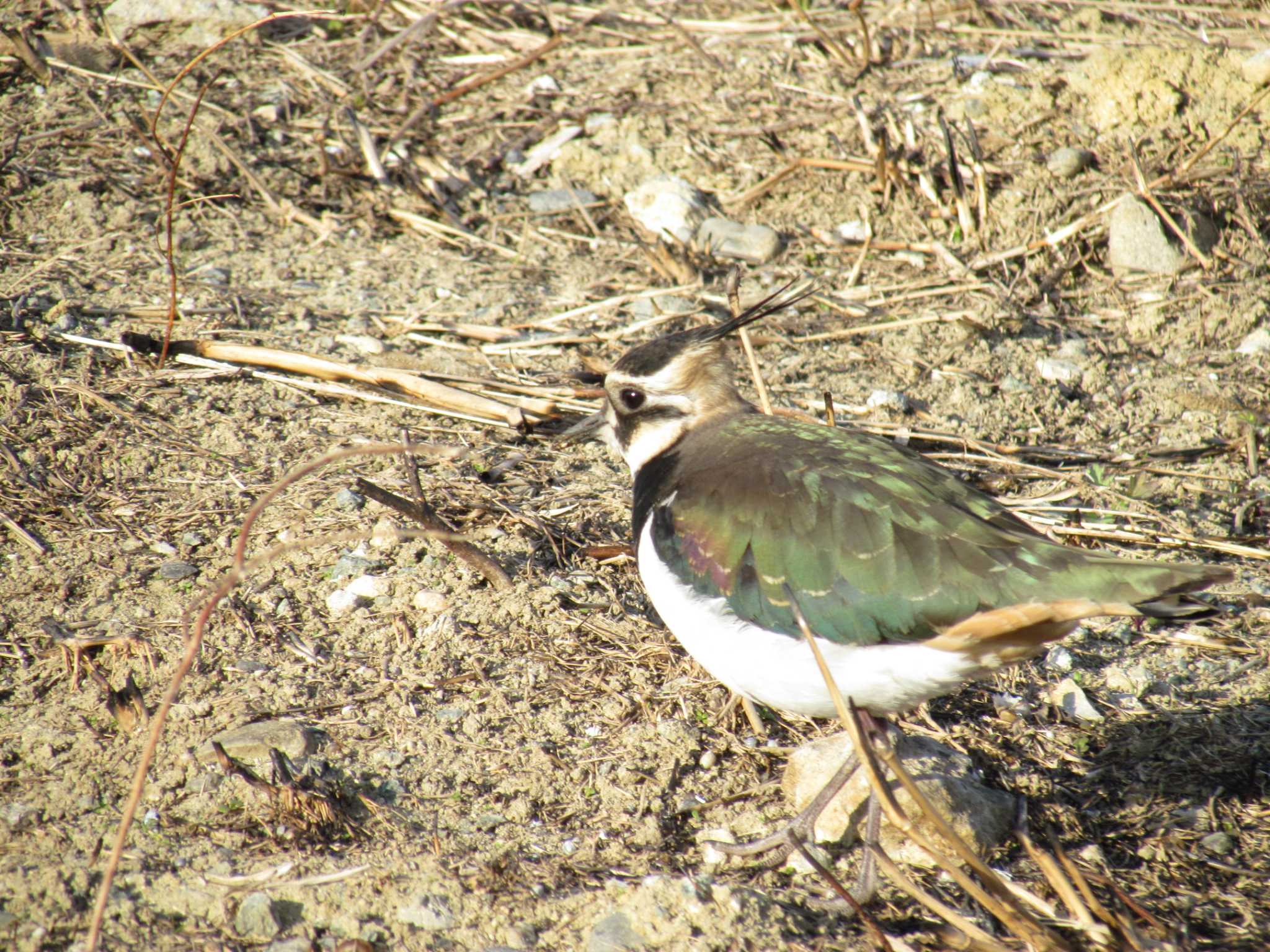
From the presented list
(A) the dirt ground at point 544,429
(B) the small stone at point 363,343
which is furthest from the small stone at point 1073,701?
(B) the small stone at point 363,343

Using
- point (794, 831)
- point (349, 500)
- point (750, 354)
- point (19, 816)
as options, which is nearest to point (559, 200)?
point (750, 354)

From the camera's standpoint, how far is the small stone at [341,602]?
4.76 m

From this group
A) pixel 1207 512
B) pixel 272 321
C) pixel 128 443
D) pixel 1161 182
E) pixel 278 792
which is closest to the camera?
A: pixel 278 792

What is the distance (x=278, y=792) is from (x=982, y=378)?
14.5 ft

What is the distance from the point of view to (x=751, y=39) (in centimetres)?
851

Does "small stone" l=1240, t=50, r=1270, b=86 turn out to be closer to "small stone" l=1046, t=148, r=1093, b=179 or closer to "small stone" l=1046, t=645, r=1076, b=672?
"small stone" l=1046, t=148, r=1093, b=179

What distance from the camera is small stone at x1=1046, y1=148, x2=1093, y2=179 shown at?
7203 millimetres

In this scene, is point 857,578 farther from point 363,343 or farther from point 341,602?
point 363,343

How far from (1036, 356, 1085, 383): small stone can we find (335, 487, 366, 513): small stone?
152 inches

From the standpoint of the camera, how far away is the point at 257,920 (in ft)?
11.5

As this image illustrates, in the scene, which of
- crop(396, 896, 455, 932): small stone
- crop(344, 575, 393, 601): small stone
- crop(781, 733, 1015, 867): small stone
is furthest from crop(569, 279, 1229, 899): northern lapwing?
crop(344, 575, 393, 601): small stone

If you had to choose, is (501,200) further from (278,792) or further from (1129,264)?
(278,792)

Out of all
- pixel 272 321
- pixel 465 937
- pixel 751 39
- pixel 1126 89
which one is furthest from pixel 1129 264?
pixel 465 937

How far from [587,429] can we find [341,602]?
1.36 metres
